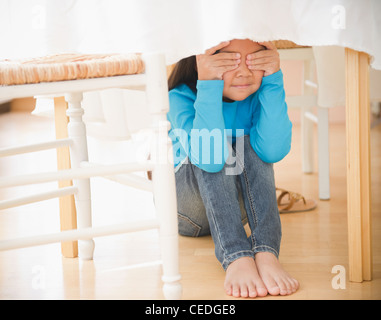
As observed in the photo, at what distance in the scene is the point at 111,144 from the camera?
9.32ft

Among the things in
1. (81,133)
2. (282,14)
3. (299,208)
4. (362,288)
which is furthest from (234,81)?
(299,208)

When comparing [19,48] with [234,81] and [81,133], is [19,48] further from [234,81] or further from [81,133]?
[234,81]

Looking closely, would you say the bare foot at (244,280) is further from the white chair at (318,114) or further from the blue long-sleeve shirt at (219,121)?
the white chair at (318,114)

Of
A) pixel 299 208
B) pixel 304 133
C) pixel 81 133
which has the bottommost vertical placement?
Answer: pixel 299 208

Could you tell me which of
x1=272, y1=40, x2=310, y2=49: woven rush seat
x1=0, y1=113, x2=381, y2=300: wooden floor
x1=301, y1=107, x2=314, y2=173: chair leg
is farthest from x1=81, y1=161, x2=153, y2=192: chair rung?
x1=301, y1=107, x2=314, y2=173: chair leg

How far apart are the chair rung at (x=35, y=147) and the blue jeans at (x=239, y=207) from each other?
27 centimetres

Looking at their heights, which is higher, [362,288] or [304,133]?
[304,133]

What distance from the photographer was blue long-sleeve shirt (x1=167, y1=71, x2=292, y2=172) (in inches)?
42.7

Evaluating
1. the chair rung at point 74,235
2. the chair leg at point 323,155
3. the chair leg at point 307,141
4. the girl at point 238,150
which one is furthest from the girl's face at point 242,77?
the chair leg at point 307,141

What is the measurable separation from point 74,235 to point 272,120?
459 millimetres

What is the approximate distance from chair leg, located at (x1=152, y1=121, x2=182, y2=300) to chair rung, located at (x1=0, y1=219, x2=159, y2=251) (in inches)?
0.8

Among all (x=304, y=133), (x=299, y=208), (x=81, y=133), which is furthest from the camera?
(x=304, y=133)

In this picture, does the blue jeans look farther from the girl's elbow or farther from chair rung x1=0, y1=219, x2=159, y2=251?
chair rung x1=0, y1=219, x2=159, y2=251
